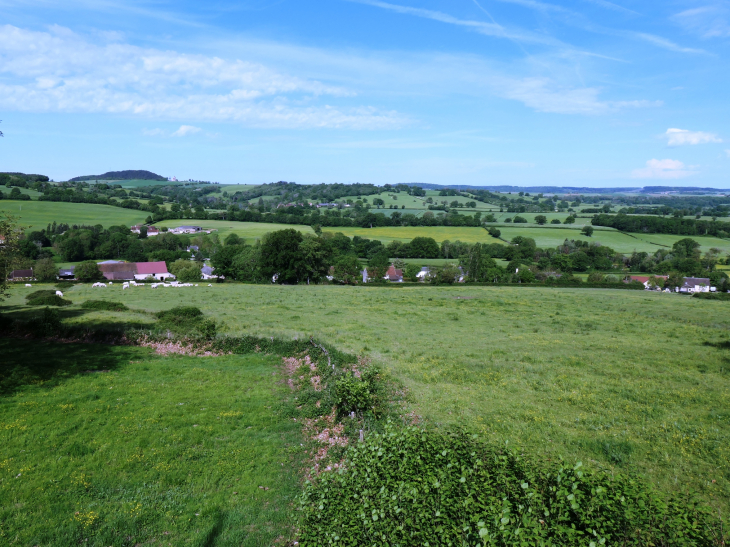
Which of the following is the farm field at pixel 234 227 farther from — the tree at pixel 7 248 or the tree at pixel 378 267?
the tree at pixel 7 248

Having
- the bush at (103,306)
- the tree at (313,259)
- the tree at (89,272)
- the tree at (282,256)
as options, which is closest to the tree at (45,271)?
the tree at (89,272)

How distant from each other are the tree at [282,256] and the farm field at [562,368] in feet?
95.2

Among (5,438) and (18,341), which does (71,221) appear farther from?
(5,438)

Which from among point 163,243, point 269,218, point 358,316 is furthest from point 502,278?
point 269,218

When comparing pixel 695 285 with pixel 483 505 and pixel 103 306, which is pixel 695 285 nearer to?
pixel 483 505

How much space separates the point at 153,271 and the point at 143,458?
88949 millimetres

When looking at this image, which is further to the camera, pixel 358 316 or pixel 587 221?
pixel 587 221

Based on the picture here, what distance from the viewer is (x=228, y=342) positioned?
87.5 ft

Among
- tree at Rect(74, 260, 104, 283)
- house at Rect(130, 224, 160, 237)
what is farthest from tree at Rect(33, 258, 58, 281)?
house at Rect(130, 224, 160, 237)

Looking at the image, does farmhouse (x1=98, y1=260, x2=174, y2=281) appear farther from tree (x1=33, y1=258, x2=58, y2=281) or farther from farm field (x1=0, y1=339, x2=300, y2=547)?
farm field (x1=0, y1=339, x2=300, y2=547)

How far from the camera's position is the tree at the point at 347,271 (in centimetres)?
8150

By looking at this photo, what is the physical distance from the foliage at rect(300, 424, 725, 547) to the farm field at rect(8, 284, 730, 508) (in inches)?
133

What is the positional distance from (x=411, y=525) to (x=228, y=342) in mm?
22055

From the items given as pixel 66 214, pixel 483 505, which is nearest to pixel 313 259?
pixel 483 505
